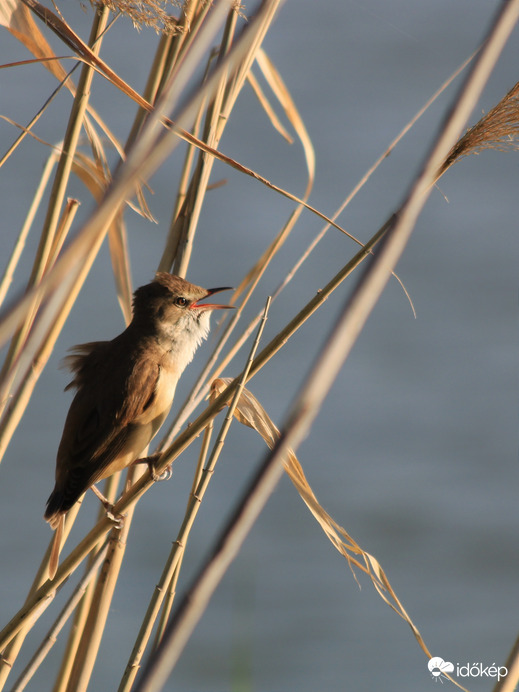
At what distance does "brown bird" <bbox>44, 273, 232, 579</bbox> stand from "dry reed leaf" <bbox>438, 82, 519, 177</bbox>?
45.4 inches

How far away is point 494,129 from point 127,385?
156cm

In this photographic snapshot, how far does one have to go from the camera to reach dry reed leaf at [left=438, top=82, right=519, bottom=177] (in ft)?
4.75

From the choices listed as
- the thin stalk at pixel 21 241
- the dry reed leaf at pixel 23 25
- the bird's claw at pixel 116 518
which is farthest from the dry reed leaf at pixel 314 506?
the dry reed leaf at pixel 23 25

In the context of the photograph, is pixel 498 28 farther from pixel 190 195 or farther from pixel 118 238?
pixel 118 238

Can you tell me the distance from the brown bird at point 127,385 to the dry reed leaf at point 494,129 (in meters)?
1.15

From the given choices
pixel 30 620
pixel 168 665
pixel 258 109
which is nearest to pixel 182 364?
pixel 30 620

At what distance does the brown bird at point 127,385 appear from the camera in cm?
248

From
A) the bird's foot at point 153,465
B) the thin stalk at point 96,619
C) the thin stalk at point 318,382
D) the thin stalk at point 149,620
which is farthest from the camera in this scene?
the thin stalk at point 96,619

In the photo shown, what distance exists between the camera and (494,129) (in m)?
1.46

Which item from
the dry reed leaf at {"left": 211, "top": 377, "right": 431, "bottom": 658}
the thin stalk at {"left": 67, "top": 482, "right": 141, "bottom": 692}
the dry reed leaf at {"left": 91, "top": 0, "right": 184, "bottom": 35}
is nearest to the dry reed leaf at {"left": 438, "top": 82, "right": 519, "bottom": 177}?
the dry reed leaf at {"left": 91, "top": 0, "right": 184, "bottom": 35}

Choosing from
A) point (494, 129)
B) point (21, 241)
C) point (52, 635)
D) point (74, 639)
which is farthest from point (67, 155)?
point (74, 639)

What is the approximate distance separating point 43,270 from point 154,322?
30.5 inches

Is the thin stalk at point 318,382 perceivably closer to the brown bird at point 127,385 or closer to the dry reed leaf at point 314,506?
the dry reed leaf at point 314,506

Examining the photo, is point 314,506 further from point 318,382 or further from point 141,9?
point 141,9
